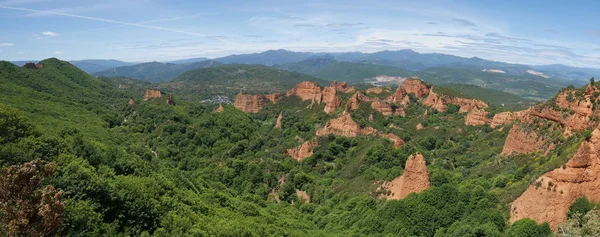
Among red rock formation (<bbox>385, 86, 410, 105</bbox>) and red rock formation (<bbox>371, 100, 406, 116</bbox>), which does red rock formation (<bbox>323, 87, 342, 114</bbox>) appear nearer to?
red rock formation (<bbox>371, 100, 406, 116</bbox>)

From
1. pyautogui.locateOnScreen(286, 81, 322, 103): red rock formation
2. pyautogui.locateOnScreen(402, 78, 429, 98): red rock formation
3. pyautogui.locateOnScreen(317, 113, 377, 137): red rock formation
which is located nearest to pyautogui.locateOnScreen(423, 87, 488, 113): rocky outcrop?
pyautogui.locateOnScreen(402, 78, 429, 98): red rock formation

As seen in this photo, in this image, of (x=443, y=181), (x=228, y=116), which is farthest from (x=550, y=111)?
(x=228, y=116)

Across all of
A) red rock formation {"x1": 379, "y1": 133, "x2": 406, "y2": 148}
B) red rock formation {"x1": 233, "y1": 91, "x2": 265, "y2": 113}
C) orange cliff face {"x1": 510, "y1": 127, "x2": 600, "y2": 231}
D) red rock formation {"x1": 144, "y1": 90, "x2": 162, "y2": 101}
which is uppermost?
orange cliff face {"x1": 510, "y1": 127, "x2": 600, "y2": 231}

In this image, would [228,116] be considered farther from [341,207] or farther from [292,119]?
[341,207]

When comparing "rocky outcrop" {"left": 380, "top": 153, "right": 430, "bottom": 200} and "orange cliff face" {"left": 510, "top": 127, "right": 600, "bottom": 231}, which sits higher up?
"orange cliff face" {"left": 510, "top": 127, "right": 600, "bottom": 231}

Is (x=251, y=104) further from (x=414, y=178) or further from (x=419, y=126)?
(x=414, y=178)

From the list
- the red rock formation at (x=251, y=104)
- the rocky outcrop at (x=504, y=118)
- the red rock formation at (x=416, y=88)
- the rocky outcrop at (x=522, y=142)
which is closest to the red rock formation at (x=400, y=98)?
the red rock formation at (x=416, y=88)

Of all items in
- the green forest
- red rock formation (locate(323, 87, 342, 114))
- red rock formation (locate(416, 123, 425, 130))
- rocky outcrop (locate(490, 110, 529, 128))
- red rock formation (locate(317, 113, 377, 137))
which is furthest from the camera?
red rock formation (locate(323, 87, 342, 114))
